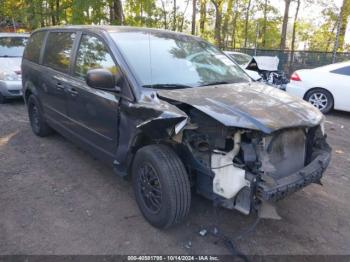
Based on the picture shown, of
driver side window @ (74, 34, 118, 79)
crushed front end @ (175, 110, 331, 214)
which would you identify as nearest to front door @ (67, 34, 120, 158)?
driver side window @ (74, 34, 118, 79)

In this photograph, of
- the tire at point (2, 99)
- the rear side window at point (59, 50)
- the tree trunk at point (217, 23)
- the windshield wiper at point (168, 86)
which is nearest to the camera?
the windshield wiper at point (168, 86)

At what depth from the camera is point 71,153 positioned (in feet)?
15.6

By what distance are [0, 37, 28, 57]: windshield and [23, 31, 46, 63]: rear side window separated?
10.6 feet

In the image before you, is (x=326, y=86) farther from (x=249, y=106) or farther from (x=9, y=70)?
(x=9, y=70)

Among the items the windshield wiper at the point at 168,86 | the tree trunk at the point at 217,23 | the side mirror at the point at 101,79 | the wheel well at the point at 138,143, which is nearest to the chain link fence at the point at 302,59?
the tree trunk at the point at 217,23

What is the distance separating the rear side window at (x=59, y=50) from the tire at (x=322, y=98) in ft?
19.9

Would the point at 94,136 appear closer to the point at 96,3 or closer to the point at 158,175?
the point at 158,175

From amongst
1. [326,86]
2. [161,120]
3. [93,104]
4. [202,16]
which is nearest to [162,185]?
[161,120]

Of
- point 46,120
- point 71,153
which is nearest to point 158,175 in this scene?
point 71,153

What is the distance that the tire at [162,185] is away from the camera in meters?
2.66

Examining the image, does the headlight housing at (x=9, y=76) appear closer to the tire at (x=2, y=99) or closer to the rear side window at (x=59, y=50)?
the tire at (x=2, y=99)

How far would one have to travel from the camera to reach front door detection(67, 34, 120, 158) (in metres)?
3.29

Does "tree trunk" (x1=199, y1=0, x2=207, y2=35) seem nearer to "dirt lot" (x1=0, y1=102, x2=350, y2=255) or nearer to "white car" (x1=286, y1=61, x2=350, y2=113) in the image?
"white car" (x1=286, y1=61, x2=350, y2=113)

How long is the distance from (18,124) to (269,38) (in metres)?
30.9
